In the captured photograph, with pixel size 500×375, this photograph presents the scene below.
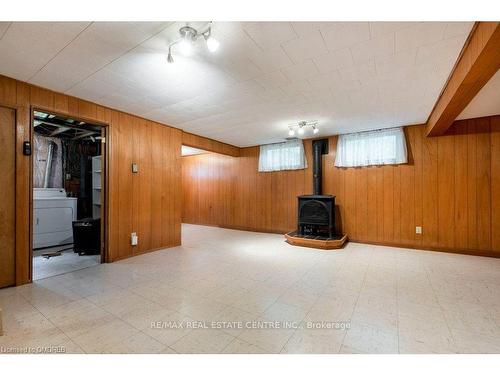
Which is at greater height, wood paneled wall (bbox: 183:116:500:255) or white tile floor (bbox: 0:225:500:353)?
wood paneled wall (bbox: 183:116:500:255)

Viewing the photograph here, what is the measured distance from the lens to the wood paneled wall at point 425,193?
3.61m

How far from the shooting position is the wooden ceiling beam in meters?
1.49

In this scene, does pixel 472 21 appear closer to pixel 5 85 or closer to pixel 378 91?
pixel 378 91

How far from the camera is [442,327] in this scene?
67.1 inches

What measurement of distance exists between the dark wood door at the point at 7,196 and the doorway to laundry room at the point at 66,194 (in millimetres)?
400

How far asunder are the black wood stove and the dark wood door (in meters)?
4.22

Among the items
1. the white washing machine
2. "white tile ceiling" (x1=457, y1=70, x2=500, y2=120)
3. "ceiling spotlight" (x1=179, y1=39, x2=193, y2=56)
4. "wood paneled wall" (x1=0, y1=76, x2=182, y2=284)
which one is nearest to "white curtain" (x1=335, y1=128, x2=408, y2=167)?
"white tile ceiling" (x1=457, y1=70, x2=500, y2=120)

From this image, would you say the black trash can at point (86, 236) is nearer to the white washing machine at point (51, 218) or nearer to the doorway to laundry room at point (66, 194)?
the doorway to laundry room at point (66, 194)

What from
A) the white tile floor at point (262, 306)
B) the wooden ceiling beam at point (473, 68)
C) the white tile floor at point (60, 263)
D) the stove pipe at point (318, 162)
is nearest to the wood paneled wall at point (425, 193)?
the stove pipe at point (318, 162)

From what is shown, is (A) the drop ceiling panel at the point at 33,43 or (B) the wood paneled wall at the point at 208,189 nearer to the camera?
(A) the drop ceiling panel at the point at 33,43

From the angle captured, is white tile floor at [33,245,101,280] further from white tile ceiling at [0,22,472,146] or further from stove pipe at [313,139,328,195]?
stove pipe at [313,139,328,195]

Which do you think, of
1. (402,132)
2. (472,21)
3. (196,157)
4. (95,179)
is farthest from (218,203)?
(472,21)

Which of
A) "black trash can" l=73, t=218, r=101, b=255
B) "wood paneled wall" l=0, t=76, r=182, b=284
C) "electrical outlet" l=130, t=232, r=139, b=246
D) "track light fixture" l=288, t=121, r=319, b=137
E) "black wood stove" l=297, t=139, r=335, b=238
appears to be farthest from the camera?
"black wood stove" l=297, t=139, r=335, b=238

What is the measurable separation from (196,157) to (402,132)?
546 centimetres
